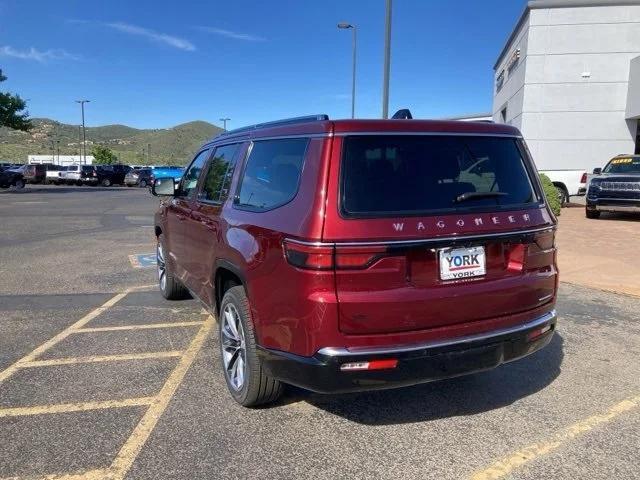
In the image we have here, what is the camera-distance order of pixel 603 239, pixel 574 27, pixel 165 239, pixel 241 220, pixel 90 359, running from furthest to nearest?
pixel 574 27
pixel 603 239
pixel 165 239
pixel 90 359
pixel 241 220

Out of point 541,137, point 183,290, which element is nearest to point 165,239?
point 183,290

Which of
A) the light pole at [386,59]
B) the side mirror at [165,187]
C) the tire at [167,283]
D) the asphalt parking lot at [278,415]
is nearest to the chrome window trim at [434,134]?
the asphalt parking lot at [278,415]

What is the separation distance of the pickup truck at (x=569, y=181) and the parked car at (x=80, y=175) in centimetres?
3690

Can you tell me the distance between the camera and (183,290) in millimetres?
6137

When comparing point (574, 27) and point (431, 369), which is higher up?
point (574, 27)

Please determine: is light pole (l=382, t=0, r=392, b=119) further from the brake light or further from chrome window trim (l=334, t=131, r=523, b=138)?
the brake light

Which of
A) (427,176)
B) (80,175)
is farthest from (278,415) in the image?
(80,175)

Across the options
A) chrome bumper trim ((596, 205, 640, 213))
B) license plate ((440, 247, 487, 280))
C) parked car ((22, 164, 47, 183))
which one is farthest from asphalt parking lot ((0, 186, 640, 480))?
parked car ((22, 164, 47, 183))

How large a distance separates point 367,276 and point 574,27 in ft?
96.5

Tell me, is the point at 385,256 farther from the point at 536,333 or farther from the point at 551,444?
the point at 551,444

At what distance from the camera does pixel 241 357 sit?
3600 millimetres

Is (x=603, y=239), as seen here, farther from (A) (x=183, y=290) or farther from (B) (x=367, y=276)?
(B) (x=367, y=276)

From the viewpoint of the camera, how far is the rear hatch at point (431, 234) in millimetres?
2777

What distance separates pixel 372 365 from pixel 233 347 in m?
1.27
